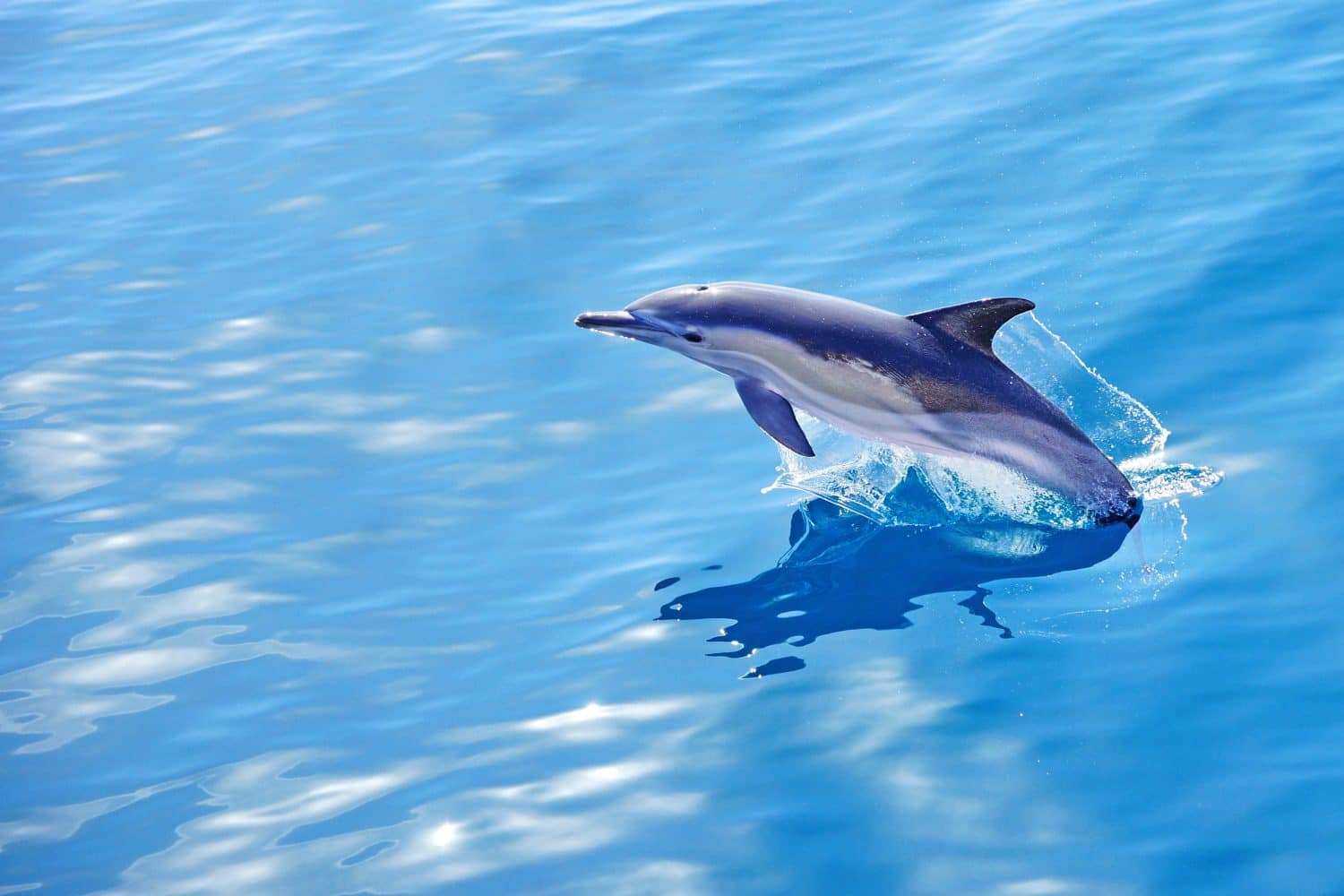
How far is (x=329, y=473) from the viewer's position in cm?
952

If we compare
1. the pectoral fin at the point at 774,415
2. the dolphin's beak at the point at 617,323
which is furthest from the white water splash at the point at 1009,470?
the dolphin's beak at the point at 617,323

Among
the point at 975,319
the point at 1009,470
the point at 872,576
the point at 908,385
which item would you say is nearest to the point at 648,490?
the point at 872,576

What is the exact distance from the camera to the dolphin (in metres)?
7.76

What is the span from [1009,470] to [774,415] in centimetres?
120

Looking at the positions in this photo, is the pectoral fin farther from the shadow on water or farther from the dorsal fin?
the dorsal fin

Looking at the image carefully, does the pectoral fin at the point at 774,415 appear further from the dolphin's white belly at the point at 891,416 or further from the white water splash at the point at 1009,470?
the white water splash at the point at 1009,470

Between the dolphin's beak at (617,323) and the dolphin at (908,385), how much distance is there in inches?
15.7

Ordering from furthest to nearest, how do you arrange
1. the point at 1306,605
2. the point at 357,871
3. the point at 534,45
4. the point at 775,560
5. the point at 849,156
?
1. the point at 534,45
2. the point at 849,156
3. the point at 775,560
4. the point at 1306,605
5. the point at 357,871

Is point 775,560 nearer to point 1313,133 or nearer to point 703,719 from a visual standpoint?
point 703,719

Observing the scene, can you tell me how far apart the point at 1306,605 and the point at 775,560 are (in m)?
2.54

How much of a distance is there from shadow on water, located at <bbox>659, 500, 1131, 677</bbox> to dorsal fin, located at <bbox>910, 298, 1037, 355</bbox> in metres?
0.97

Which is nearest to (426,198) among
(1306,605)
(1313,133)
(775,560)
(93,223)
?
(93,223)

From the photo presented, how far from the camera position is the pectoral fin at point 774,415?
25.9 ft

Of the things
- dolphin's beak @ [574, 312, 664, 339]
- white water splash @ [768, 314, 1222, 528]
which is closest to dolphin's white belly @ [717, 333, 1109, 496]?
white water splash @ [768, 314, 1222, 528]
